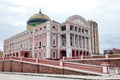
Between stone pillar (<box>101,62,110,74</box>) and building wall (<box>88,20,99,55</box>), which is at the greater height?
building wall (<box>88,20,99,55</box>)

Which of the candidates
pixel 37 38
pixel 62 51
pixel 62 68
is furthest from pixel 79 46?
pixel 62 68

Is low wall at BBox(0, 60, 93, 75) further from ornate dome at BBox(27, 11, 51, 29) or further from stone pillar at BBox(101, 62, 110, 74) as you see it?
ornate dome at BBox(27, 11, 51, 29)

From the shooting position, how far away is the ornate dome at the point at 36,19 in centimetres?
4584

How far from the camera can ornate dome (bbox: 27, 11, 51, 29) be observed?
150ft

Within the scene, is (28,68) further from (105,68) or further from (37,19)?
(37,19)

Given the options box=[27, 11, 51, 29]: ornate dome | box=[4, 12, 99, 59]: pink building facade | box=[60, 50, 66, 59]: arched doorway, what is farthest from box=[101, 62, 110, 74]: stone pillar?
box=[27, 11, 51, 29]: ornate dome

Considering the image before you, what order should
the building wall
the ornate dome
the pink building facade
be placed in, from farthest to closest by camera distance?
the building wall
the ornate dome
the pink building facade

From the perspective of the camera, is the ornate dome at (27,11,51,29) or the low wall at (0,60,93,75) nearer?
the low wall at (0,60,93,75)

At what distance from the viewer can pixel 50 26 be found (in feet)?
122

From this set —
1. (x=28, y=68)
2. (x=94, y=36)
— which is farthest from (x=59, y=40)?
(x=94, y=36)

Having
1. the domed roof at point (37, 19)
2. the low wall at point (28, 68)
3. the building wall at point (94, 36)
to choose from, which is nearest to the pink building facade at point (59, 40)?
the domed roof at point (37, 19)

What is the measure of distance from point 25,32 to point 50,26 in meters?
11.7

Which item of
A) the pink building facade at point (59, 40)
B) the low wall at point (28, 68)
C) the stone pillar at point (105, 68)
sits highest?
the pink building facade at point (59, 40)

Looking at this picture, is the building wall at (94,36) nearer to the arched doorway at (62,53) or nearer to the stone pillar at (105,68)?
the arched doorway at (62,53)
